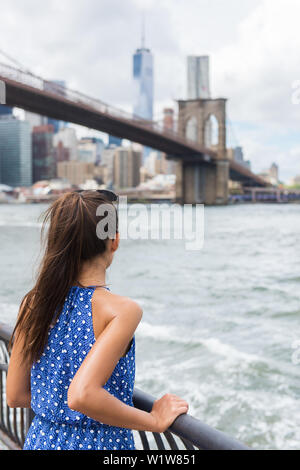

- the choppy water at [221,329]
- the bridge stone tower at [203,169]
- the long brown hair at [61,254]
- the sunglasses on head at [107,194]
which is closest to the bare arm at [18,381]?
the long brown hair at [61,254]

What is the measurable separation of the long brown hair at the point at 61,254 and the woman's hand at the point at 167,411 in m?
0.26

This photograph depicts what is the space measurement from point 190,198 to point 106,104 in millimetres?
19567

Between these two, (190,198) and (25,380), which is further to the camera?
(190,198)

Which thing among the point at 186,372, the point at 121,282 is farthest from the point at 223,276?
the point at 186,372

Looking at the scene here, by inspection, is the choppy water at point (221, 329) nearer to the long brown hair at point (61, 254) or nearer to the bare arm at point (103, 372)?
the long brown hair at point (61, 254)

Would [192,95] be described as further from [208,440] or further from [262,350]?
[208,440]

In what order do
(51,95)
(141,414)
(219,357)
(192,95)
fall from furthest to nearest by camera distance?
(192,95) < (51,95) < (219,357) < (141,414)

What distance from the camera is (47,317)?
1060 millimetres

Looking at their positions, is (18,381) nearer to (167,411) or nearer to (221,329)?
(167,411)

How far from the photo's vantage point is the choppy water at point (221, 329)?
4.92 m

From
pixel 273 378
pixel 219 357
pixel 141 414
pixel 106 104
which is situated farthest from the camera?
pixel 106 104

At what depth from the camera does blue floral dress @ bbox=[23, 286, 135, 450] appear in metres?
1.01

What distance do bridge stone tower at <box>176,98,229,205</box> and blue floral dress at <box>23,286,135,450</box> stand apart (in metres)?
36.6

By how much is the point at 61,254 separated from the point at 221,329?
686cm
